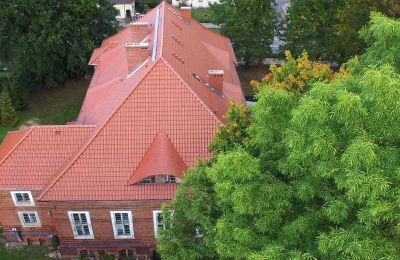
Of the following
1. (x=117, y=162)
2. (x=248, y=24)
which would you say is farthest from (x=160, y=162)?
(x=248, y=24)

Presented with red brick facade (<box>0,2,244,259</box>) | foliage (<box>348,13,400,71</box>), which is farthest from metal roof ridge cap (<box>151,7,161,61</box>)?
foliage (<box>348,13,400,71</box>)

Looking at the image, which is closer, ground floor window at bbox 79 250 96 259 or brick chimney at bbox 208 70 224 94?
ground floor window at bbox 79 250 96 259

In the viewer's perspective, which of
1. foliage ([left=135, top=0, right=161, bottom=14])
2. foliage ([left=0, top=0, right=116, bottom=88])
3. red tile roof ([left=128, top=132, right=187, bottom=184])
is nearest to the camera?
red tile roof ([left=128, top=132, right=187, bottom=184])

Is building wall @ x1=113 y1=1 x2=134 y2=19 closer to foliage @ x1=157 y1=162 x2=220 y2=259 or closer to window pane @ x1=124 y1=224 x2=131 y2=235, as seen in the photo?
window pane @ x1=124 y1=224 x2=131 y2=235

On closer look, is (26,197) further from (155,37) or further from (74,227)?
(155,37)

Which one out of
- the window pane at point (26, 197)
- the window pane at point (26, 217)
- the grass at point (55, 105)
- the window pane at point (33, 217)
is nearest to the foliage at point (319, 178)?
the window pane at point (26, 197)

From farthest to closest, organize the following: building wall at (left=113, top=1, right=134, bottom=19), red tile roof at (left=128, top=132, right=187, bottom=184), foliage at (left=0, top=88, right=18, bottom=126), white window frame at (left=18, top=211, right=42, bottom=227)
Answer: building wall at (left=113, top=1, right=134, bottom=19) < foliage at (left=0, top=88, right=18, bottom=126) < white window frame at (left=18, top=211, right=42, bottom=227) < red tile roof at (left=128, top=132, right=187, bottom=184)

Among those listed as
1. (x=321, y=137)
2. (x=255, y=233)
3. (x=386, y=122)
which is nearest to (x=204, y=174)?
(x=255, y=233)

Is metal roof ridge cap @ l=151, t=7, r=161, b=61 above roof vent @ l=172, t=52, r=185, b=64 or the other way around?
above
